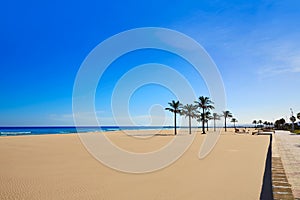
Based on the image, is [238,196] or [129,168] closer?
[238,196]

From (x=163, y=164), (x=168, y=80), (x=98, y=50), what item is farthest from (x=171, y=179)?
(x=168, y=80)

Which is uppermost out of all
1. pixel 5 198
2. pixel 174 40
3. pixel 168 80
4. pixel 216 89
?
pixel 174 40

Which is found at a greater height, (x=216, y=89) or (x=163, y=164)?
(x=216, y=89)

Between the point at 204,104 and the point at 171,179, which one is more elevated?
the point at 204,104

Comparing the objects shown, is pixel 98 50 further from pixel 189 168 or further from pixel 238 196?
pixel 238 196

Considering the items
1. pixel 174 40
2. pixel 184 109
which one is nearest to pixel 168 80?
pixel 174 40

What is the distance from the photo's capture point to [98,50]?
12.7m

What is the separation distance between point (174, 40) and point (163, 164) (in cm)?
728

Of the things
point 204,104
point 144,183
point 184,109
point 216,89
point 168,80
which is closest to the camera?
point 144,183

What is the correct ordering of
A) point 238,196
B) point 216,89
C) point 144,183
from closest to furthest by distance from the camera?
1. point 238,196
2. point 144,183
3. point 216,89

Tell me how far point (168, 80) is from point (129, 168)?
8.37 meters

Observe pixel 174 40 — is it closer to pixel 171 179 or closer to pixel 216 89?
pixel 216 89

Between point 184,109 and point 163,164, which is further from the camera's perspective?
point 184,109

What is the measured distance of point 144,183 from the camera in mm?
8555
